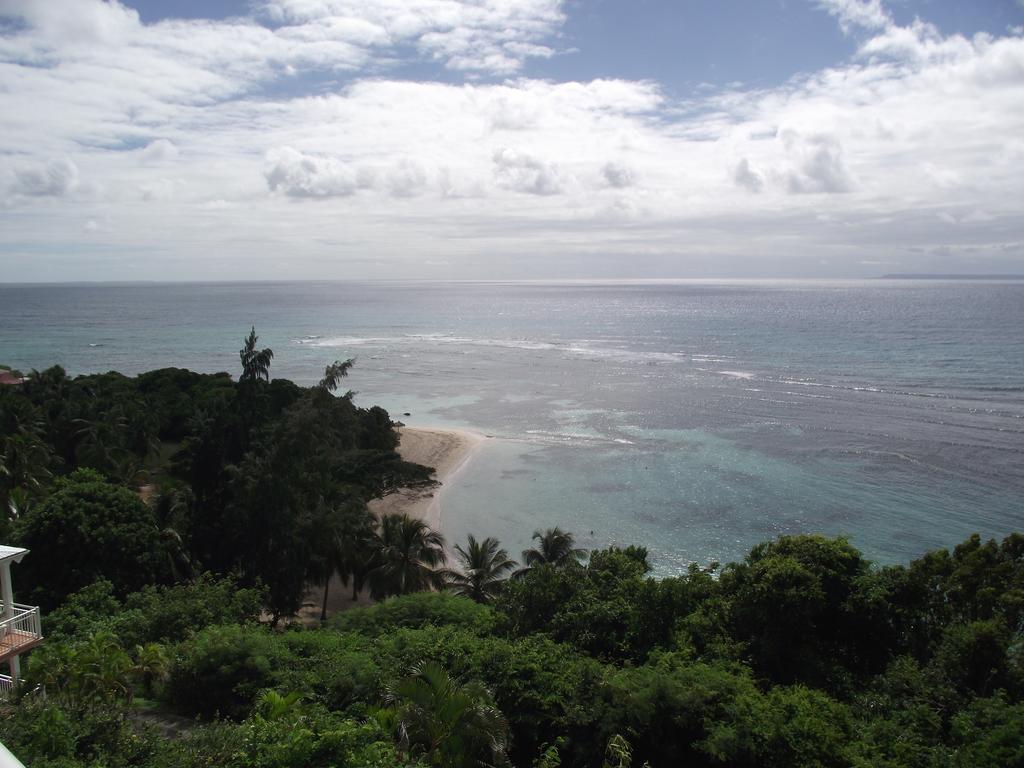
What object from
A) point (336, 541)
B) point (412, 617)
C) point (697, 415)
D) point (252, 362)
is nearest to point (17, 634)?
point (412, 617)

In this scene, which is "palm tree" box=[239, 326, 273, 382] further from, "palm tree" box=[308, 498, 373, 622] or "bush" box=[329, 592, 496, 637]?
"bush" box=[329, 592, 496, 637]

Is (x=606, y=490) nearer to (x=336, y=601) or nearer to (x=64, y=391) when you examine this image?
(x=336, y=601)

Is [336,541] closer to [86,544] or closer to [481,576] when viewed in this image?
[481,576]

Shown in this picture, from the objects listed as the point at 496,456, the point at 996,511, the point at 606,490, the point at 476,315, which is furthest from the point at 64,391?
the point at 476,315

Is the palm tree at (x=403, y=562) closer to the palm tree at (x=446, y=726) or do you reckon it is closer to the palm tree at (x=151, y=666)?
the palm tree at (x=151, y=666)

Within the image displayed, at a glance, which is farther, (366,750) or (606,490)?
(606,490)

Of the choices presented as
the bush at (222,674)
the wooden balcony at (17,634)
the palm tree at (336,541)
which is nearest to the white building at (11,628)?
the wooden balcony at (17,634)

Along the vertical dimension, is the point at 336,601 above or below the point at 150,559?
below
